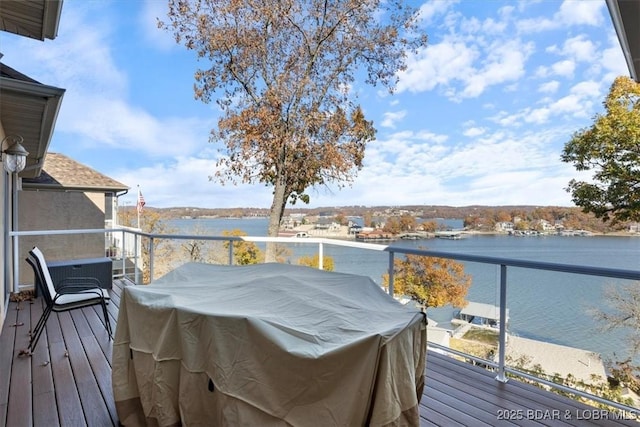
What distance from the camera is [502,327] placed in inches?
119

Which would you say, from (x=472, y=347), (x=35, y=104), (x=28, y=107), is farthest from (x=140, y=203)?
(x=472, y=347)

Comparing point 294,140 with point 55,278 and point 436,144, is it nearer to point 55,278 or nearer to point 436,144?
point 55,278

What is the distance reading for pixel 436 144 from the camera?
2009cm

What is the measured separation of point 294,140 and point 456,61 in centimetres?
883

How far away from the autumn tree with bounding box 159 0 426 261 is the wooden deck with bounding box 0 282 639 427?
285 inches

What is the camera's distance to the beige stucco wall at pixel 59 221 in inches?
387

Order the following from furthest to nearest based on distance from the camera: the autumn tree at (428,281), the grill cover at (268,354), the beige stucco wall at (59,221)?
the beige stucco wall at (59,221)
the autumn tree at (428,281)
the grill cover at (268,354)

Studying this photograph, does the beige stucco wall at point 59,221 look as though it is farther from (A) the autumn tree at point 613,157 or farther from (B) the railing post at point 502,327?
(A) the autumn tree at point 613,157

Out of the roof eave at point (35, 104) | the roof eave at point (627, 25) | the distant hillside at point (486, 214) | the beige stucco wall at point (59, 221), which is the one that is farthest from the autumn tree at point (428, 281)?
the beige stucco wall at point (59, 221)

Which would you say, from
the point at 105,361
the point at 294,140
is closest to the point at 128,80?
the point at 294,140

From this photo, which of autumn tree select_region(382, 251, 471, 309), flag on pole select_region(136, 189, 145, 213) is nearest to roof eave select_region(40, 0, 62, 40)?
autumn tree select_region(382, 251, 471, 309)

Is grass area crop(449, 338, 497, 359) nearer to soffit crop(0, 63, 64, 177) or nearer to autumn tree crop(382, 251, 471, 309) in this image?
autumn tree crop(382, 251, 471, 309)

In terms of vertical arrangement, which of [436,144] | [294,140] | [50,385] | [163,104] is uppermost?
[163,104]

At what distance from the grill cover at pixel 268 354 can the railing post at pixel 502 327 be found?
1.33 metres
